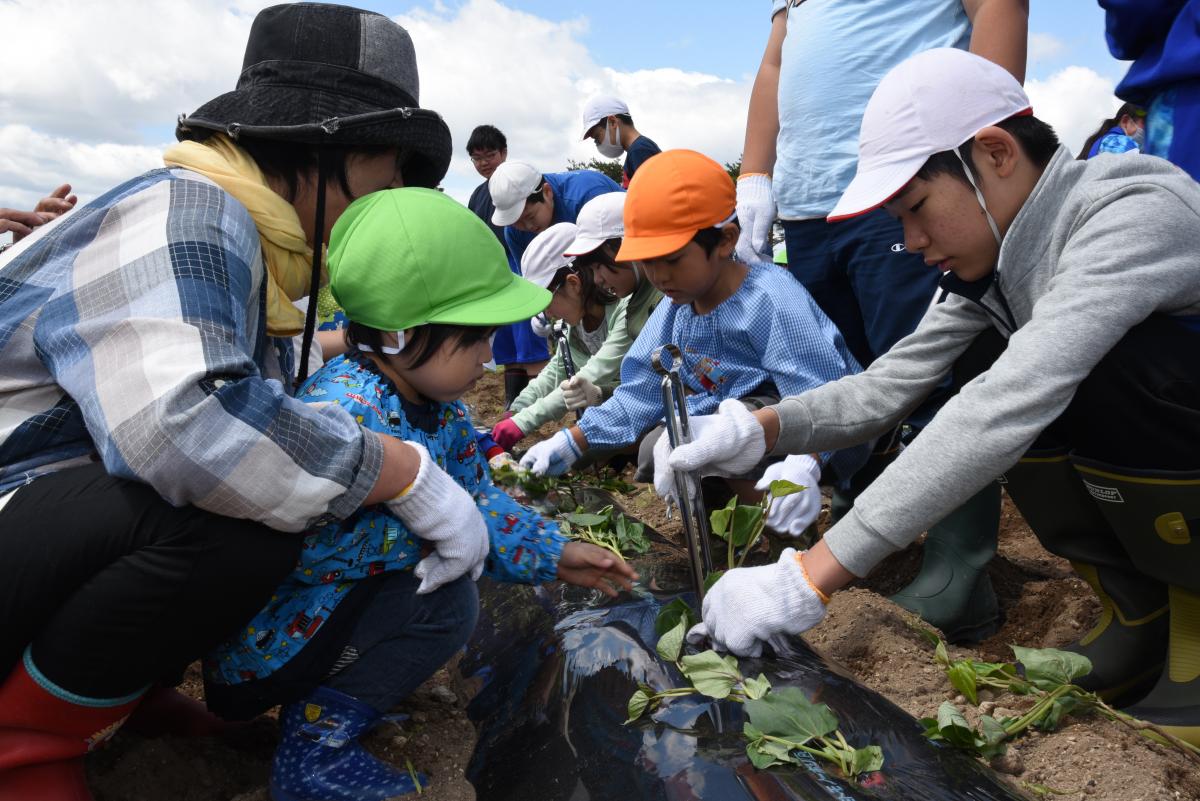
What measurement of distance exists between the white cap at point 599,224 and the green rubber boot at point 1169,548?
2.25 meters

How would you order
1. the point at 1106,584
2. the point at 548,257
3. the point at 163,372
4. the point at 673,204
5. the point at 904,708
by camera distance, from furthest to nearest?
the point at 548,257 < the point at 673,204 < the point at 1106,584 < the point at 904,708 < the point at 163,372

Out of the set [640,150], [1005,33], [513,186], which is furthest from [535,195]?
[1005,33]

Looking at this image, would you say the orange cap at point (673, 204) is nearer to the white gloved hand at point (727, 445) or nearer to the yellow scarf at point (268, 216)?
the white gloved hand at point (727, 445)

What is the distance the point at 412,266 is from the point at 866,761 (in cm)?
112

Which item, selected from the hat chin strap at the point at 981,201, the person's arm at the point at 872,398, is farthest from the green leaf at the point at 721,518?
the hat chin strap at the point at 981,201

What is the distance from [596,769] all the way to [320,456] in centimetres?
67

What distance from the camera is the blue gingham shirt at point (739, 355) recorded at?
269 centimetres

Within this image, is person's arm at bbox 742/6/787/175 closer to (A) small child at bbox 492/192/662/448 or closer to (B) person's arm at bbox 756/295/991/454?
(A) small child at bbox 492/192/662/448

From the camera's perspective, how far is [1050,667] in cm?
163

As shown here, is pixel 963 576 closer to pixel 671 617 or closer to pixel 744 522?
pixel 744 522

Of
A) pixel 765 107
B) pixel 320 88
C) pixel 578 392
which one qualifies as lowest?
pixel 578 392

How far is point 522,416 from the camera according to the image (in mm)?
3951

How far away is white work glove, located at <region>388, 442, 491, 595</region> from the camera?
159cm

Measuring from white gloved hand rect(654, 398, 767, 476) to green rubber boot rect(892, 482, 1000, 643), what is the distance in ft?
1.89
